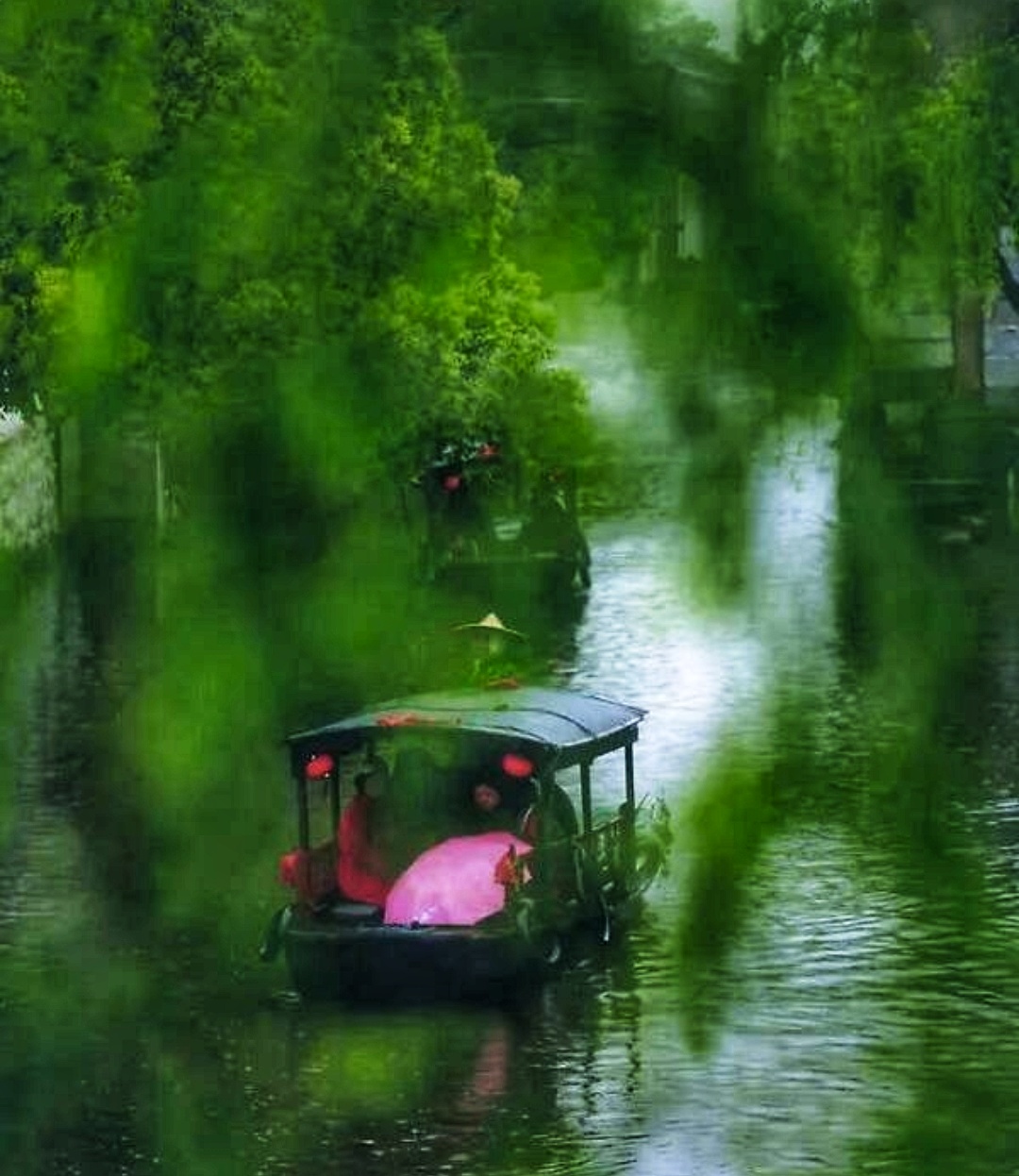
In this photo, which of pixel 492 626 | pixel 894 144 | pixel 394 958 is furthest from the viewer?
pixel 394 958

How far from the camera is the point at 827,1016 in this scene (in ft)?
55.4

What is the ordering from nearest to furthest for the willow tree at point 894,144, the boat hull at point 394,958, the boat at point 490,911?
the willow tree at point 894,144 → the boat at point 490,911 → the boat hull at point 394,958

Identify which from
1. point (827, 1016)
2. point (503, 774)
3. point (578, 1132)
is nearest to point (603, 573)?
point (503, 774)

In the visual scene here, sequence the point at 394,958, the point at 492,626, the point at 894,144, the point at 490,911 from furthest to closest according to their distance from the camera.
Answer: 1. the point at 490,911
2. the point at 394,958
3. the point at 492,626
4. the point at 894,144

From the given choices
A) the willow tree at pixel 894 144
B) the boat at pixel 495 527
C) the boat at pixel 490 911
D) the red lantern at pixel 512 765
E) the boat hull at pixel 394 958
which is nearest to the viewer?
the willow tree at pixel 894 144

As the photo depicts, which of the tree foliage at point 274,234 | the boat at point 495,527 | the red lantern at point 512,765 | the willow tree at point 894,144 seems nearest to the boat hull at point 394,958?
the red lantern at point 512,765

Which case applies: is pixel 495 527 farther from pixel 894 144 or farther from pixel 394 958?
pixel 394 958

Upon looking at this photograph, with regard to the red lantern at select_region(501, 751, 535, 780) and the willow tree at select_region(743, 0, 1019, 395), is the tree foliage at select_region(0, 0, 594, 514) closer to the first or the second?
the willow tree at select_region(743, 0, 1019, 395)

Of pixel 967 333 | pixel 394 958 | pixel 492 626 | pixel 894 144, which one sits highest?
pixel 894 144

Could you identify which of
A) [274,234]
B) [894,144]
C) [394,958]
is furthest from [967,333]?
[394,958]

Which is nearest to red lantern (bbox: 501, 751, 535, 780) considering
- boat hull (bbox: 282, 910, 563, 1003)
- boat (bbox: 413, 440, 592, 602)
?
boat (bbox: 413, 440, 592, 602)

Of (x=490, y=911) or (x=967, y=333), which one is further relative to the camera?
(x=490, y=911)

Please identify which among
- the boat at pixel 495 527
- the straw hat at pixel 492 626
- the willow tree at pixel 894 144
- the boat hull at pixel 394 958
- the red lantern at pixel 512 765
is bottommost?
the boat hull at pixel 394 958

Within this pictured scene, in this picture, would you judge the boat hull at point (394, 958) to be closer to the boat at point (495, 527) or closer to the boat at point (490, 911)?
the boat at point (490, 911)
